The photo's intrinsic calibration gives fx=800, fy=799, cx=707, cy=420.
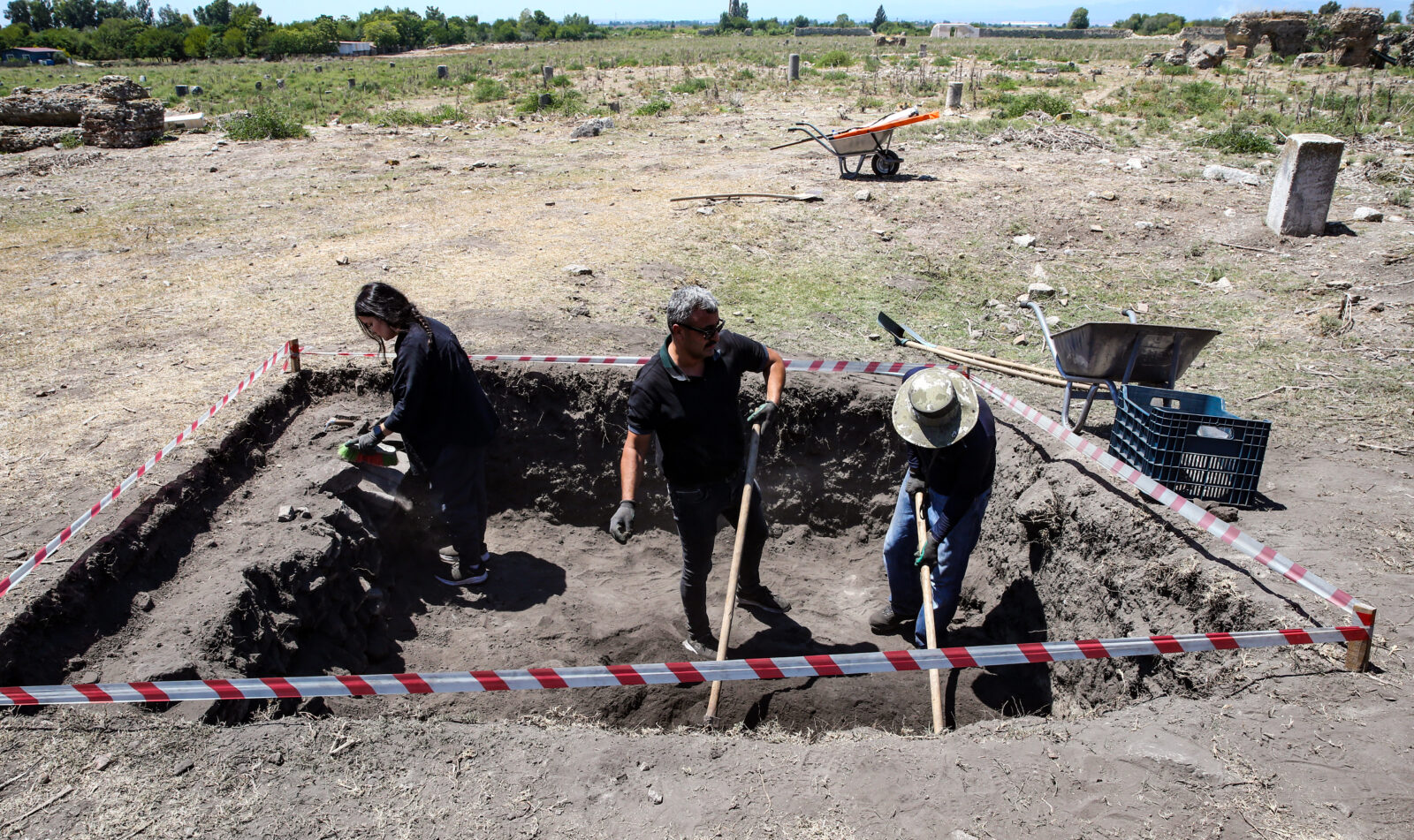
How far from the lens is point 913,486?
4746mm

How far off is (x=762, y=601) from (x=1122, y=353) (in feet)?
9.75

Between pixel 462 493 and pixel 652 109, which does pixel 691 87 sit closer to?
pixel 652 109

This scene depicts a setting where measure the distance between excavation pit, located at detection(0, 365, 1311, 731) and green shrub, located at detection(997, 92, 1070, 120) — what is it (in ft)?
48.4

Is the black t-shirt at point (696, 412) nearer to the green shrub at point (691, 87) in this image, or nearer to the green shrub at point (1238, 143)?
the green shrub at point (1238, 143)

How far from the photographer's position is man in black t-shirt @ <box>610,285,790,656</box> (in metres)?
4.04

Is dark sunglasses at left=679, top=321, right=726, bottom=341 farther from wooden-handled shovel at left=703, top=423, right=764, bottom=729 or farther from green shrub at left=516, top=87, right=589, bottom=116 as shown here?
green shrub at left=516, top=87, right=589, bottom=116

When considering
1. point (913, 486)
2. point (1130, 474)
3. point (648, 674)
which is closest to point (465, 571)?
point (648, 674)

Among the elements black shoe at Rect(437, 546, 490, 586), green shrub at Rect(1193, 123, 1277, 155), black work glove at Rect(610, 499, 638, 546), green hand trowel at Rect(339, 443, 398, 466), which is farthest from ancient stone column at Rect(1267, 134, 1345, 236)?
green hand trowel at Rect(339, 443, 398, 466)

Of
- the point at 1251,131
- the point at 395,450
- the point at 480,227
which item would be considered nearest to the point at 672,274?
the point at 480,227

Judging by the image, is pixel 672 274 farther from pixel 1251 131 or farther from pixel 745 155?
pixel 1251 131

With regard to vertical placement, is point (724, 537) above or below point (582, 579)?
above

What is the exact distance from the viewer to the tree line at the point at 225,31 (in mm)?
54312

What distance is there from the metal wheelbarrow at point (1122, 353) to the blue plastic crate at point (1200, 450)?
A: 44 cm

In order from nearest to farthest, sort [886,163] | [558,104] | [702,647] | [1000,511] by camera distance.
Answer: [702,647]
[1000,511]
[886,163]
[558,104]
